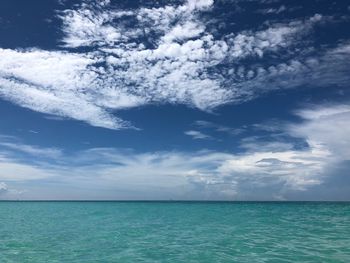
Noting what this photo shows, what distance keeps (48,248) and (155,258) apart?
934cm

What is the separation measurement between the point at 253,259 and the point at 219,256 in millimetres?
2452

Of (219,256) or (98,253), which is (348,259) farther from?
(98,253)

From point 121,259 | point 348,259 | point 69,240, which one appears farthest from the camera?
point 69,240

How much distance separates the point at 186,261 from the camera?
21250 mm

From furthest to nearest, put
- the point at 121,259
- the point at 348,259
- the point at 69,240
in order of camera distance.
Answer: the point at 69,240
the point at 121,259
the point at 348,259

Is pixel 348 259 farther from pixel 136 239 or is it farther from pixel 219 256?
pixel 136 239

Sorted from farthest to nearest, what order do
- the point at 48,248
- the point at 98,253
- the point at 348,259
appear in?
the point at 48,248, the point at 98,253, the point at 348,259

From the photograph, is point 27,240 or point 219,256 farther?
point 27,240

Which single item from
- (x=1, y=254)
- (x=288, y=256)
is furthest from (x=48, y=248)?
(x=288, y=256)

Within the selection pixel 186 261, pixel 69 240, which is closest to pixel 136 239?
pixel 69 240

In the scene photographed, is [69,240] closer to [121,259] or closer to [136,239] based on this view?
[136,239]

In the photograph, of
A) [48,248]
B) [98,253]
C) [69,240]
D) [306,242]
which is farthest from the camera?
[69,240]

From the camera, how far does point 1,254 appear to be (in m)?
23.4

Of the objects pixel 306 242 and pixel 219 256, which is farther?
pixel 306 242
